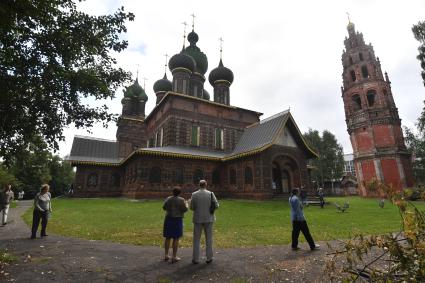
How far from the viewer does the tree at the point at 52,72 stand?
21.4 ft

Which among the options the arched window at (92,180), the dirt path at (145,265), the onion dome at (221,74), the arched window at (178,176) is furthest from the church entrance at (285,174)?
the arched window at (92,180)

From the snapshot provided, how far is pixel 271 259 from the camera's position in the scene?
19.5 ft

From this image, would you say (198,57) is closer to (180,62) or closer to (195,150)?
(180,62)

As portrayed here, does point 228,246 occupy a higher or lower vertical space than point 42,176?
lower

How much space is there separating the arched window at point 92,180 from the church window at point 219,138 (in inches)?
543

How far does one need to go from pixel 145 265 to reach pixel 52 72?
562 cm

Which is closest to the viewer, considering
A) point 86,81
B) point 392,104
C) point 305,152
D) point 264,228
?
point 86,81

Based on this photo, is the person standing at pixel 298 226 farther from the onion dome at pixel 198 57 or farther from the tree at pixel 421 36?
the onion dome at pixel 198 57

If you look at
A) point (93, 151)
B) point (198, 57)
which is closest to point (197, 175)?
point (93, 151)

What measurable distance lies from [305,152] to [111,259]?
2087 centimetres

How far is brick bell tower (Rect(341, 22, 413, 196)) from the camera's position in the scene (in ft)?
111

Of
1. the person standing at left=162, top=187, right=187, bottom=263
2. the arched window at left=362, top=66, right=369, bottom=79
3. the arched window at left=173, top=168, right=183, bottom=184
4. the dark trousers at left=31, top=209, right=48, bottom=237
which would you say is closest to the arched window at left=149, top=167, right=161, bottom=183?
the arched window at left=173, top=168, right=183, bottom=184

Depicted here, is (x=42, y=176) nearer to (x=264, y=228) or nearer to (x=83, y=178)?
(x=83, y=178)

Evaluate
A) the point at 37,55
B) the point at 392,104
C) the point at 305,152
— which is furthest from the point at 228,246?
the point at 392,104
